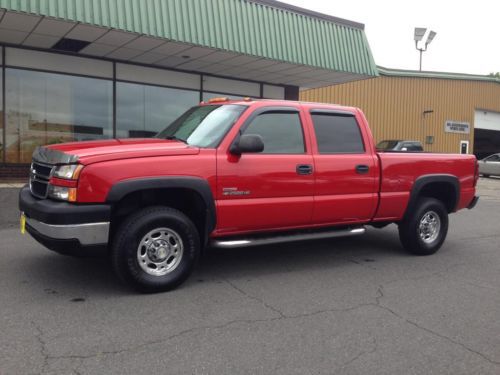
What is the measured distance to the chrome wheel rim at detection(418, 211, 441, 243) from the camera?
6.54 metres

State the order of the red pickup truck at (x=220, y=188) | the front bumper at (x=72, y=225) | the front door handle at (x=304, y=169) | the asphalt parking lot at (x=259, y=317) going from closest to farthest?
the asphalt parking lot at (x=259, y=317) → the front bumper at (x=72, y=225) → the red pickup truck at (x=220, y=188) → the front door handle at (x=304, y=169)

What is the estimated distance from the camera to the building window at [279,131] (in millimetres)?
5273

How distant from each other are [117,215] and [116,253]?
18.1 inches

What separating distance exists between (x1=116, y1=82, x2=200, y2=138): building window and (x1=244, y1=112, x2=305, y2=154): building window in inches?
345

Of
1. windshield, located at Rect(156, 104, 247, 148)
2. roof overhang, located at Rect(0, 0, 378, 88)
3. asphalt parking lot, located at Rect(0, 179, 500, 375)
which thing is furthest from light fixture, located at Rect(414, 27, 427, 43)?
windshield, located at Rect(156, 104, 247, 148)

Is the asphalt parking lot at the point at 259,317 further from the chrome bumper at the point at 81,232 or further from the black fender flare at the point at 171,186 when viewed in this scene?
the black fender flare at the point at 171,186

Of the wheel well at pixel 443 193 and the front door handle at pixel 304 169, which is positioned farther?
the wheel well at pixel 443 193

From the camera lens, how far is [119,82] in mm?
13109

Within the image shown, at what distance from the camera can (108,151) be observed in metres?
4.42

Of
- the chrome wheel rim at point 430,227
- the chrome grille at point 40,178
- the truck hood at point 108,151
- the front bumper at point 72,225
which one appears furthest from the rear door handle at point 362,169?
the chrome grille at point 40,178

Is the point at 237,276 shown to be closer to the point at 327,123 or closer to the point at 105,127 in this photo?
the point at 327,123

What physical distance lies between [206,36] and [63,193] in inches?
305

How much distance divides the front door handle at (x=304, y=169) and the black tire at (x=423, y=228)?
1.83 metres

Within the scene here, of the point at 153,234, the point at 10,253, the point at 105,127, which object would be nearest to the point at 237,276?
the point at 153,234
